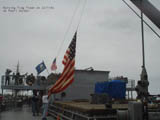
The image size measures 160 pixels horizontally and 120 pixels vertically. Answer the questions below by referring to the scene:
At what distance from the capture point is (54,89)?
10.9m

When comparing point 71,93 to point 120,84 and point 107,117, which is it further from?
point 107,117

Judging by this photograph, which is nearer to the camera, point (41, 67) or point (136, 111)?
point (136, 111)

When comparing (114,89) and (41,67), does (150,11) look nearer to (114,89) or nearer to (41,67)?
(114,89)

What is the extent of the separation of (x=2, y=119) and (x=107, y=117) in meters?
9.30

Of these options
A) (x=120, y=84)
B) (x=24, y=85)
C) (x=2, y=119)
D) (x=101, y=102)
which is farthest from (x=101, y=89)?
(x=24, y=85)

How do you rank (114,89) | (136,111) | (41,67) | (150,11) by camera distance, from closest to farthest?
1. (136,111)
2. (150,11)
3. (114,89)
4. (41,67)

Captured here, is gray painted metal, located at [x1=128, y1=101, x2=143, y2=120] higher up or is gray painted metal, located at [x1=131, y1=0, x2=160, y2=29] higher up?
gray painted metal, located at [x1=131, y1=0, x2=160, y2=29]

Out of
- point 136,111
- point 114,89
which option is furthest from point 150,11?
point 114,89

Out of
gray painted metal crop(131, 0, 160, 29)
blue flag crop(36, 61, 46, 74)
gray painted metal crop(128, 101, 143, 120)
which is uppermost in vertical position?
gray painted metal crop(131, 0, 160, 29)

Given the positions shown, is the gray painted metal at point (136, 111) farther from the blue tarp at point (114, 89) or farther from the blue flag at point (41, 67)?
the blue flag at point (41, 67)

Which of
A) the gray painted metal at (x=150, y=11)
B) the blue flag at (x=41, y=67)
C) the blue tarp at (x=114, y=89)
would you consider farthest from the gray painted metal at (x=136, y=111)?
the blue flag at (x=41, y=67)

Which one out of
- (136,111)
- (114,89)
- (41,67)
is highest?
(41,67)

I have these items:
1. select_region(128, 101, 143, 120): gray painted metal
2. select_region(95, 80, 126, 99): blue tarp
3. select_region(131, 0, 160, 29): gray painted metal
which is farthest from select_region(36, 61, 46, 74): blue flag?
select_region(128, 101, 143, 120): gray painted metal

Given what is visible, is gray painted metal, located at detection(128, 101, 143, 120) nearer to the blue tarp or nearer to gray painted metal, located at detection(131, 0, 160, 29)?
gray painted metal, located at detection(131, 0, 160, 29)
